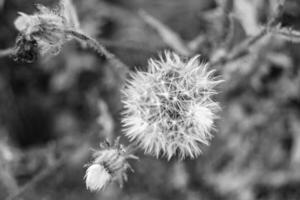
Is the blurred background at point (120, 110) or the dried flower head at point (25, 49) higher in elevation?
the blurred background at point (120, 110)

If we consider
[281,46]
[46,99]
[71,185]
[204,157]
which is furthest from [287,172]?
[46,99]

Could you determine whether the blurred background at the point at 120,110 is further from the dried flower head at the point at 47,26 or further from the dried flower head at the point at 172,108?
the dried flower head at the point at 47,26

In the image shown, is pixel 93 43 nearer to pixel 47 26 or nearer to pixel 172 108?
pixel 47 26

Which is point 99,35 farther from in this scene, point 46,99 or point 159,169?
point 159,169

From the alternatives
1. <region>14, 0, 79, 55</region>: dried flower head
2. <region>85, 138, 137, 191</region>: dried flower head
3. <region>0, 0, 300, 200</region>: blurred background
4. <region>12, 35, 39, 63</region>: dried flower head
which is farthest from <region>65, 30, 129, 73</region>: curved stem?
<region>0, 0, 300, 200</region>: blurred background

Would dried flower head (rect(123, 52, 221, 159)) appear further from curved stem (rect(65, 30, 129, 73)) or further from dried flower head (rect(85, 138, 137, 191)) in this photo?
curved stem (rect(65, 30, 129, 73))

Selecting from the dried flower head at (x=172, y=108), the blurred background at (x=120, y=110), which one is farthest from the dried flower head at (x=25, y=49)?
the blurred background at (x=120, y=110)
